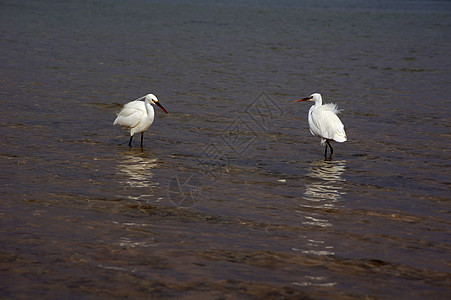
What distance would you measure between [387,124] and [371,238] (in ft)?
22.6

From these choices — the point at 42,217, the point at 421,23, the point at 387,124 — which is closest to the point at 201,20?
the point at 421,23

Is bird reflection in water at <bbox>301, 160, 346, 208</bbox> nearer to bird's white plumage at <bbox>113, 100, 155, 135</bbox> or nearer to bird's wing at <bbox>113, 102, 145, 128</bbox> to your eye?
bird's white plumage at <bbox>113, 100, 155, 135</bbox>

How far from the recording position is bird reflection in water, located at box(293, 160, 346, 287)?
6.36 m

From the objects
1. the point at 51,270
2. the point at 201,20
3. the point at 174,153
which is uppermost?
the point at 201,20

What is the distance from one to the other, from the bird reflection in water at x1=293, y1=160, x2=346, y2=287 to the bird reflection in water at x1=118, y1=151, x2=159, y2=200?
82.9 inches

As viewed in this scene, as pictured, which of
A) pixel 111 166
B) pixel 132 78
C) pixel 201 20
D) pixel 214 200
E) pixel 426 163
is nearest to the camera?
pixel 214 200

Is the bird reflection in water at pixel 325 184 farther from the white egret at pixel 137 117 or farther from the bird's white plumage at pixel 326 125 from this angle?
the white egret at pixel 137 117

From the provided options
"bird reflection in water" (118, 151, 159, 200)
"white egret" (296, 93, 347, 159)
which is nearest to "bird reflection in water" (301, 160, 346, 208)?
"white egret" (296, 93, 347, 159)

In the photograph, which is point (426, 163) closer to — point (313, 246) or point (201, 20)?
point (313, 246)

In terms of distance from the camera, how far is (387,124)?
524 inches

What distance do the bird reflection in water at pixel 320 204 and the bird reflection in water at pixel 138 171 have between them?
6.91 ft

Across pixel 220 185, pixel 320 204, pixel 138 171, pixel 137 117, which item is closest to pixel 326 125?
pixel 220 185

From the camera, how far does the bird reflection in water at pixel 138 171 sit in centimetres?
857

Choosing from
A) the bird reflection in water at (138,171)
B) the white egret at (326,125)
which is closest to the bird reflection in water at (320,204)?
the white egret at (326,125)
